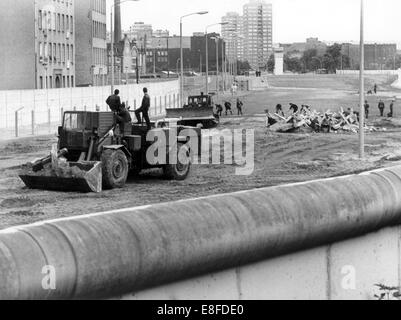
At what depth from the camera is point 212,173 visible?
1072 inches

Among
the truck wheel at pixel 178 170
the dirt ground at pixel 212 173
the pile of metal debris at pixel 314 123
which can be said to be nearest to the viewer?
the dirt ground at pixel 212 173

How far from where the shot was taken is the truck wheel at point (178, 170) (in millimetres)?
24016

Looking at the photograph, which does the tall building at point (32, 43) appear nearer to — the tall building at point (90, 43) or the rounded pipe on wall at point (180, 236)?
the tall building at point (90, 43)

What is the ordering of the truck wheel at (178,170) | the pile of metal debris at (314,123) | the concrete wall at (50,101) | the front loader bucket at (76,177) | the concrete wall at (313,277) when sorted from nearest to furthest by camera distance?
1. the concrete wall at (313,277)
2. the front loader bucket at (76,177)
3. the truck wheel at (178,170)
4. the pile of metal debris at (314,123)
5. the concrete wall at (50,101)

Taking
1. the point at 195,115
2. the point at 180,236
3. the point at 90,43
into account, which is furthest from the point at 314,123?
the point at 90,43

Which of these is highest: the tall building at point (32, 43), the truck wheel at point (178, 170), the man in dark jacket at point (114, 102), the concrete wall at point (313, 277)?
the tall building at point (32, 43)

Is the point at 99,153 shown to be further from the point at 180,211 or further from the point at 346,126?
the point at 346,126

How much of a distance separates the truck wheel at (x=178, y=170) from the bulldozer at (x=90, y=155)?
1309 mm

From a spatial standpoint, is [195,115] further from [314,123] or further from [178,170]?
[178,170]

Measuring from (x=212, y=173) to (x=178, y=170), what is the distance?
121 inches

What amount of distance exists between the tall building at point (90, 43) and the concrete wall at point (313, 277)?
3548 inches

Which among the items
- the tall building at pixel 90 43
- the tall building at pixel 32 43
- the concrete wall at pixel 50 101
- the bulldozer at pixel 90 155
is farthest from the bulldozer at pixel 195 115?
the tall building at pixel 90 43

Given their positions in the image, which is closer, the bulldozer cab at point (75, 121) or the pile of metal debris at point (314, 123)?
the bulldozer cab at point (75, 121)

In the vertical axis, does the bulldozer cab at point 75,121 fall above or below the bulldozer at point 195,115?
above
